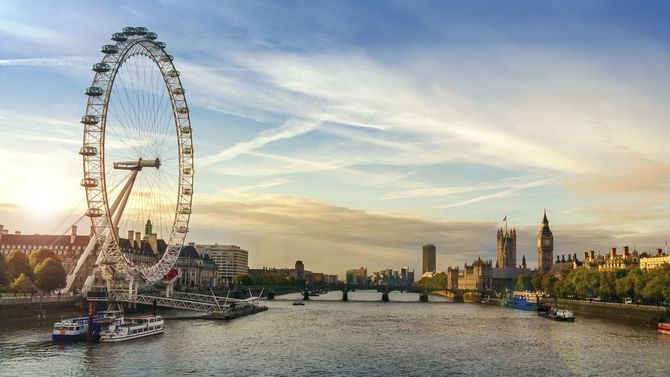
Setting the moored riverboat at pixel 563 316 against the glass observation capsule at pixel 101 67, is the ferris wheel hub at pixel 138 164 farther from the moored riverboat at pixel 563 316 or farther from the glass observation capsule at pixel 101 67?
the moored riverboat at pixel 563 316

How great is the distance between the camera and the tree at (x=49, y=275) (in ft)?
382

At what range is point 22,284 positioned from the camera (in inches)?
4272

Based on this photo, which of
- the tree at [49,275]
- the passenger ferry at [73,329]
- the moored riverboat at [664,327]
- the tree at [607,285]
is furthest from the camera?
the tree at [607,285]

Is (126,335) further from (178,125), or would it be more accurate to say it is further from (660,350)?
(660,350)

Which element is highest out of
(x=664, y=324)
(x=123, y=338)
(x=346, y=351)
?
(x=664, y=324)

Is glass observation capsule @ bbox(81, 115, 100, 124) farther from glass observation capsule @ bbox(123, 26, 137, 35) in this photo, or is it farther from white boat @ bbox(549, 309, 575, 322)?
white boat @ bbox(549, 309, 575, 322)

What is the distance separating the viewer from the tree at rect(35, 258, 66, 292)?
382ft

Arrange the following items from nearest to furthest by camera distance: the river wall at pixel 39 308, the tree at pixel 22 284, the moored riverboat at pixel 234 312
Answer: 1. the river wall at pixel 39 308
2. the tree at pixel 22 284
3. the moored riverboat at pixel 234 312

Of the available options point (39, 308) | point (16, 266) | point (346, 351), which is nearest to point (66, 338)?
point (39, 308)

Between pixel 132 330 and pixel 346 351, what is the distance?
26.4 meters

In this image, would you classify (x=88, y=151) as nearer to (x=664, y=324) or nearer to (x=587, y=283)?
(x=664, y=324)

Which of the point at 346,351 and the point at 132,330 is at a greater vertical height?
the point at 132,330

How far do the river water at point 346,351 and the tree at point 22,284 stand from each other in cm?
1601

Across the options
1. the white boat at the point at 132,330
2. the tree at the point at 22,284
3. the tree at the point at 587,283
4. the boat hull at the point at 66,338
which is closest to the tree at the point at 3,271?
the tree at the point at 22,284
